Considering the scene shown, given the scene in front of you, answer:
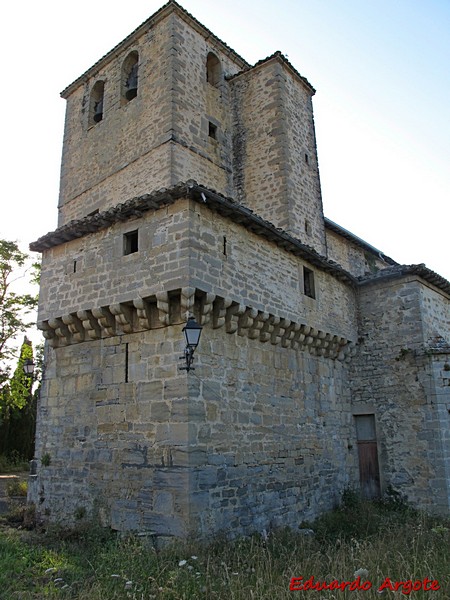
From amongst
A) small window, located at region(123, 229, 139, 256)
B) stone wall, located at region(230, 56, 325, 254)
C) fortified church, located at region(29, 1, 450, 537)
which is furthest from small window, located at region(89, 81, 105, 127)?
small window, located at region(123, 229, 139, 256)

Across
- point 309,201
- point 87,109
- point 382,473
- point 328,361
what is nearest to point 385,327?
point 328,361

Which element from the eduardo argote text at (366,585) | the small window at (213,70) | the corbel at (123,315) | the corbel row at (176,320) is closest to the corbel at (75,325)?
the corbel row at (176,320)

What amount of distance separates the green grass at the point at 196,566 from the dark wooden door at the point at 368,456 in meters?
3.01

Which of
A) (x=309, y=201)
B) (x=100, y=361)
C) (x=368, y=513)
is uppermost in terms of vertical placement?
(x=309, y=201)

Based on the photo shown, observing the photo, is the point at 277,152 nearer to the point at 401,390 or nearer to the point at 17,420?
the point at 401,390

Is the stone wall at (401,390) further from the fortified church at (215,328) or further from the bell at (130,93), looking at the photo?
the bell at (130,93)

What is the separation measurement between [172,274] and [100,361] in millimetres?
2376

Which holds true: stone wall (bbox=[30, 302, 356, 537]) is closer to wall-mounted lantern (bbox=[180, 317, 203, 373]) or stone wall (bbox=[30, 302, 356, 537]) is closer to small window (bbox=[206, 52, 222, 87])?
wall-mounted lantern (bbox=[180, 317, 203, 373])

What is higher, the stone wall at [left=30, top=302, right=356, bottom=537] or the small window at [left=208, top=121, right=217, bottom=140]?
the small window at [left=208, top=121, right=217, bottom=140]

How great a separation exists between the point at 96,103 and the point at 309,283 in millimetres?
9961

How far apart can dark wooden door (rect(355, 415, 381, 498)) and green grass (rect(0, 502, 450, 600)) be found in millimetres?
3008

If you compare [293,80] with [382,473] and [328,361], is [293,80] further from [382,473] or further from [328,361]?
[382,473]

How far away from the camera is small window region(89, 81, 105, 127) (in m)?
15.8

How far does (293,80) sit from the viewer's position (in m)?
15.0
